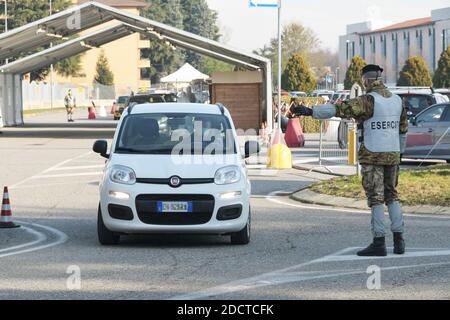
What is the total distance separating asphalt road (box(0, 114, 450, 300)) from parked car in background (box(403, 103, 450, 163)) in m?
8.12

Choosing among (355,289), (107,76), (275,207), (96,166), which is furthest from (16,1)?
(355,289)

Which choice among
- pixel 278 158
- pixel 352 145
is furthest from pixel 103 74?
pixel 352 145

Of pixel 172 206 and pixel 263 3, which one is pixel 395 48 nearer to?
pixel 263 3

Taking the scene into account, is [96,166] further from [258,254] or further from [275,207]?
[258,254]

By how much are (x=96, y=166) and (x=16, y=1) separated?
80.5 metres

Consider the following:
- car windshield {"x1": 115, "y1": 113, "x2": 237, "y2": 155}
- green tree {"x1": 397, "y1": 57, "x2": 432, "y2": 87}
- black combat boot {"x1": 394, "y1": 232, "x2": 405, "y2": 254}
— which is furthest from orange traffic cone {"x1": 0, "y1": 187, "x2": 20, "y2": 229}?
green tree {"x1": 397, "y1": 57, "x2": 432, "y2": 87}

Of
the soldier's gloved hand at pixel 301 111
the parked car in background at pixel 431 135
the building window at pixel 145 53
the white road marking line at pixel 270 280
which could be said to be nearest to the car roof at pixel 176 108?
the soldier's gloved hand at pixel 301 111

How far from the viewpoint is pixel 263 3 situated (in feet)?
104

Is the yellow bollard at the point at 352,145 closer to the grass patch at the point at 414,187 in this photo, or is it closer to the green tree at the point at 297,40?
the grass patch at the point at 414,187

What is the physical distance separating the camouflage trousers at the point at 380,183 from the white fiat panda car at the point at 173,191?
64.6 inches

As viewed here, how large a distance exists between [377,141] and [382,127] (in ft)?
0.51

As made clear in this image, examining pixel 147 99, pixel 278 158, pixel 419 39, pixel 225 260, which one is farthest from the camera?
pixel 419 39

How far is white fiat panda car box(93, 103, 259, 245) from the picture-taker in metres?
12.2

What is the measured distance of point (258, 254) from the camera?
11820 mm
